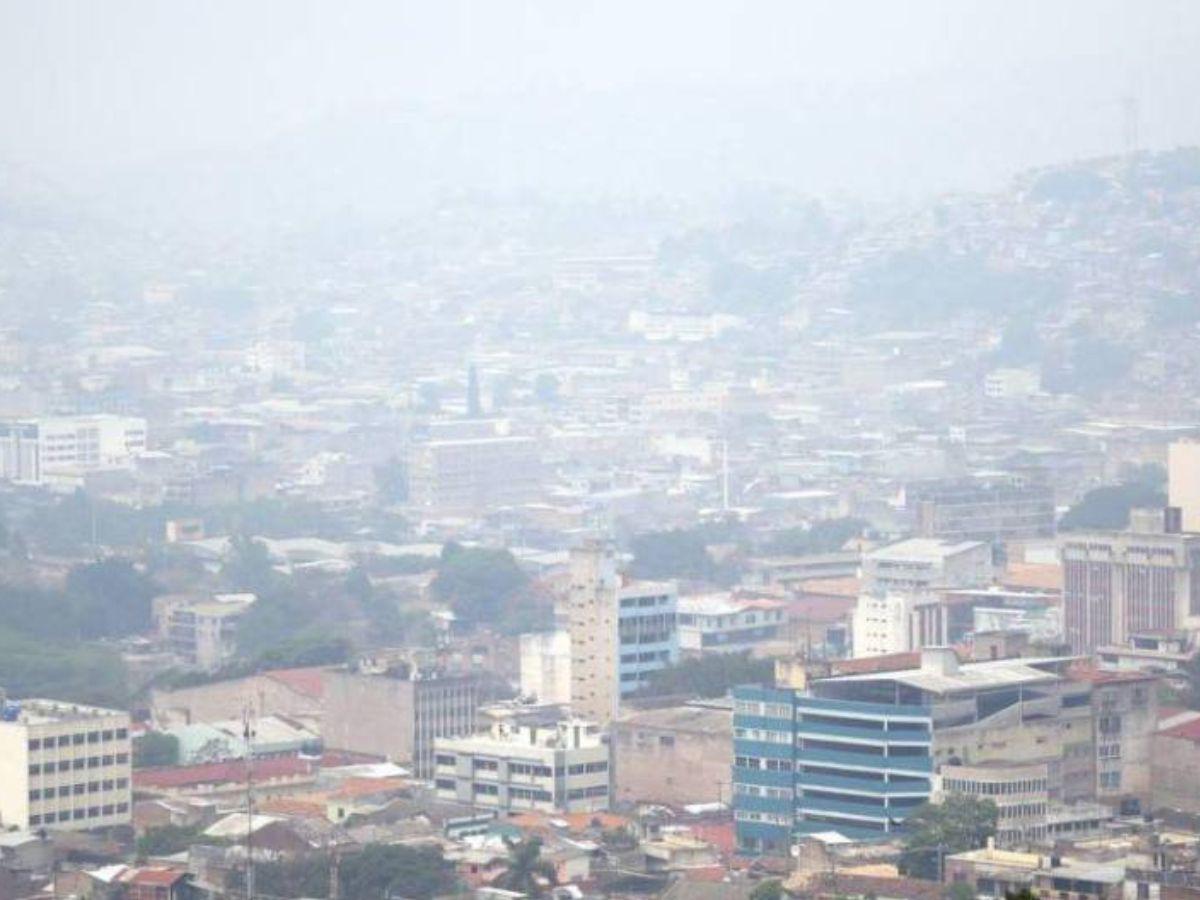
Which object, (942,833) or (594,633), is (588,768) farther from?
(942,833)

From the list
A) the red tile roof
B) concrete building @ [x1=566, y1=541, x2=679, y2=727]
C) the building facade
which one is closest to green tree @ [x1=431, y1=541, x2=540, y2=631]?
the building facade

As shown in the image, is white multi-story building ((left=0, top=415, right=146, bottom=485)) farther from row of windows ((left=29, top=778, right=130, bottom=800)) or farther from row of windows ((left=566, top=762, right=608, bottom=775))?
row of windows ((left=566, top=762, right=608, bottom=775))

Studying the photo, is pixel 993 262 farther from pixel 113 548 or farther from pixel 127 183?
pixel 127 183

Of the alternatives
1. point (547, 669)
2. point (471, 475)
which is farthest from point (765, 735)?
point (471, 475)

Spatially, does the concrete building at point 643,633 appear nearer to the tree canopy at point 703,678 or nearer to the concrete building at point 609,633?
the concrete building at point 609,633

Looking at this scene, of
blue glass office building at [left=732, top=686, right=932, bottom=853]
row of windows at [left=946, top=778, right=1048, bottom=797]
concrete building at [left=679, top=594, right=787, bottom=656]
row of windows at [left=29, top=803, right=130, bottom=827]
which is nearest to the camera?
row of windows at [left=946, top=778, right=1048, bottom=797]

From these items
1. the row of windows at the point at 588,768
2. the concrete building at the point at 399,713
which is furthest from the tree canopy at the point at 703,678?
the row of windows at the point at 588,768
